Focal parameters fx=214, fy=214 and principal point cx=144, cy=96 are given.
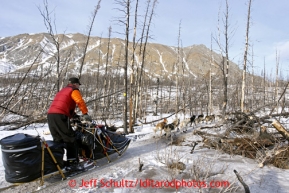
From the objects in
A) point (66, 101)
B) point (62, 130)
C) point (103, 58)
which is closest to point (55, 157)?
point (62, 130)

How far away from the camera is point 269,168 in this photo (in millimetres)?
4586

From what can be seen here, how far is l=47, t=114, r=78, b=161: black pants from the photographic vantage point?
437 centimetres

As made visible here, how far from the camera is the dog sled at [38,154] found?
348 centimetres

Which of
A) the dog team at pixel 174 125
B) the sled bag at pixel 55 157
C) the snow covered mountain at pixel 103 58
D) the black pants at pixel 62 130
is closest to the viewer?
the sled bag at pixel 55 157

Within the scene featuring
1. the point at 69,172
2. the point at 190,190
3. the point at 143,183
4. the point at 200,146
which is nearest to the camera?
the point at 190,190

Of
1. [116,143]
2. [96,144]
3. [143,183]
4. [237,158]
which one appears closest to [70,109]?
[96,144]

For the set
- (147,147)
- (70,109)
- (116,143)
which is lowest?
(147,147)

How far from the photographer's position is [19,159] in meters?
3.49

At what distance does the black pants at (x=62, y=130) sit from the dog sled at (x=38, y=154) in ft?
0.60

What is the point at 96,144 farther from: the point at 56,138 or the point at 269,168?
the point at 269,168

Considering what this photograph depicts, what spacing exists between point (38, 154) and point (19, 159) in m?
0.30

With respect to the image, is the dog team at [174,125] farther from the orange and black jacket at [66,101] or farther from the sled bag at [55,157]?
the sled bag at [55,157]

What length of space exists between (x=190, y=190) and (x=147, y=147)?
140 inches

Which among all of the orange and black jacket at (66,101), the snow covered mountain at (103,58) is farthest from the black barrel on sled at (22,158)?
the snow covered mountain at (103,58)
